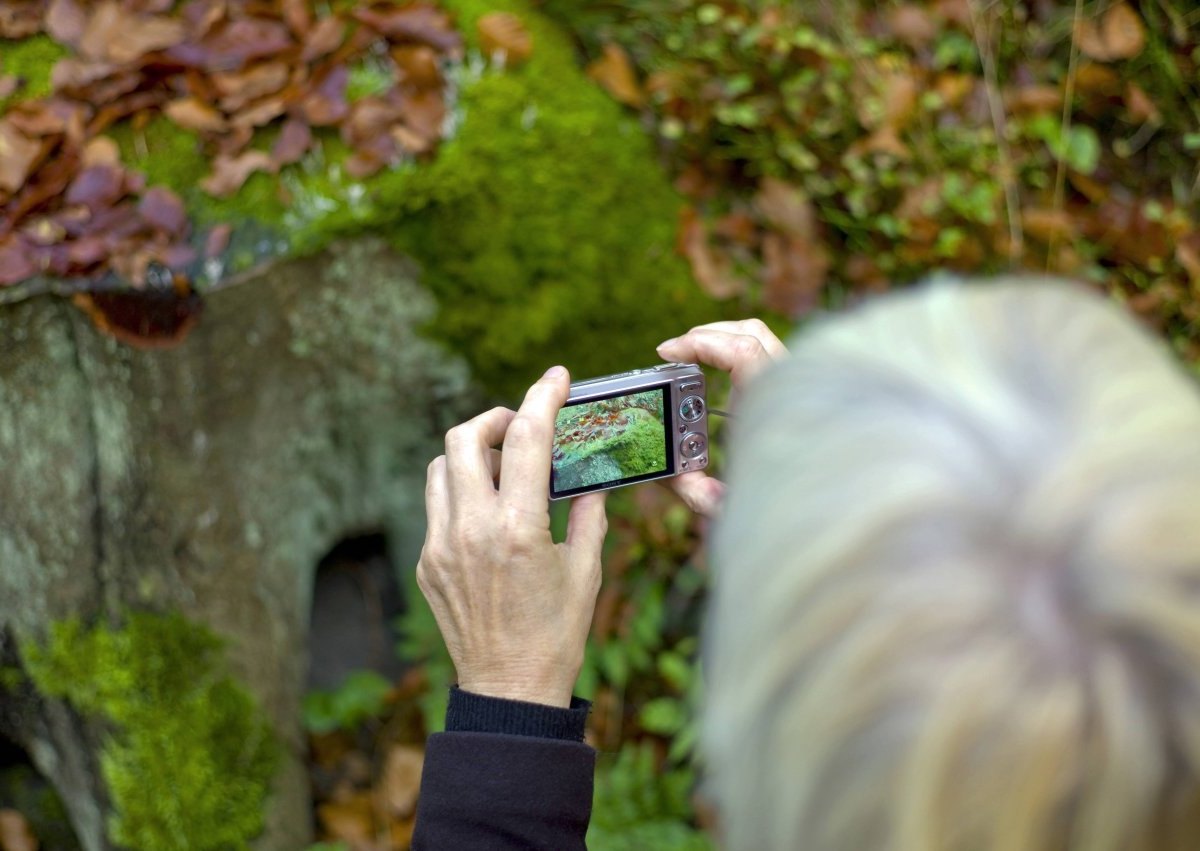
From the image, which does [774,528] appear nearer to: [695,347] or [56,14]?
[695,347]

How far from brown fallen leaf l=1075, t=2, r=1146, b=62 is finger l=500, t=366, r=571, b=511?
2.64m

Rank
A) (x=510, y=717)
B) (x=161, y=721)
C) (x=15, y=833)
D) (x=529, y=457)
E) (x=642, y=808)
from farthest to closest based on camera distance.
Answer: (x=15, y=833), (x=642, y=808), (x=161, y=721), (x=529, y=457), (x=510, y=717)

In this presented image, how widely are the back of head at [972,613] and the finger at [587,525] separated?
66 cm

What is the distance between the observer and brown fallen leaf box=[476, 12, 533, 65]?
7.70 ft

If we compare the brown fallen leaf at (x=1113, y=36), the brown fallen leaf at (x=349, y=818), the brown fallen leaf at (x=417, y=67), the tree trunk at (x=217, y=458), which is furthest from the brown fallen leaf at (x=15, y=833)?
the brown fallen leaf at (x=1113, y=36)

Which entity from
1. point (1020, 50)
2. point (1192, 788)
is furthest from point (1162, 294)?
point (1192, 788)

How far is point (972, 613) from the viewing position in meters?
0.63

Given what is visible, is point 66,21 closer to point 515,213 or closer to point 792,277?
point 515,213

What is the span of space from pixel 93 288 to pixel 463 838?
152cm

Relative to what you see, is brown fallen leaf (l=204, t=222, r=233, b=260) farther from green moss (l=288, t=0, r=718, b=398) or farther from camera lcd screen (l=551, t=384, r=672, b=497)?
camera lcd screen (l=551, t=384, r=672, b=497)

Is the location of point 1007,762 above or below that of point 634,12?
below

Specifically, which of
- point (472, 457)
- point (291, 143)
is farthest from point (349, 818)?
point (291, 143)

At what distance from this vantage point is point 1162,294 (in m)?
2.88

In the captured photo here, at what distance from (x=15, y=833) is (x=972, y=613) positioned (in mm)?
2659
